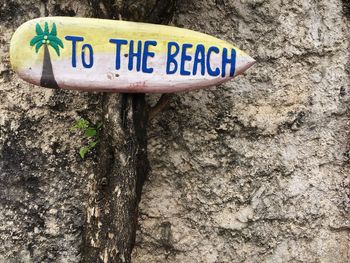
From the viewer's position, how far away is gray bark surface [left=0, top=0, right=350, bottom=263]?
1155 millimetres

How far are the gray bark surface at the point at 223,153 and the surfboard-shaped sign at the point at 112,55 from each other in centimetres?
16

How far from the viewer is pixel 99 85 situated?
99 cm

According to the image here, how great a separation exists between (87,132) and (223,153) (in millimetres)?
310

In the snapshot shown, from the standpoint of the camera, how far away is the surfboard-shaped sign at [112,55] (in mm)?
965

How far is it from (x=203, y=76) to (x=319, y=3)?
0.39m

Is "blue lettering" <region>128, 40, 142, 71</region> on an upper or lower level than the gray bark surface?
upper

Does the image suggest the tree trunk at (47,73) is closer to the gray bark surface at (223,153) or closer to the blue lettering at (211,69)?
the gray bark surface at (223,153)

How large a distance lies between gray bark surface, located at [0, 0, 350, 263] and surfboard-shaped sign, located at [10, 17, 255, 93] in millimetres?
164

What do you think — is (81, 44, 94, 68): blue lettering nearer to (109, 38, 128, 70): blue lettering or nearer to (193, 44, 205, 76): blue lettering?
(109, 38, 128, 70): blue lettering

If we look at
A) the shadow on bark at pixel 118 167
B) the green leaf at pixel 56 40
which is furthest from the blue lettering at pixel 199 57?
the green leaf at pixel 56 40

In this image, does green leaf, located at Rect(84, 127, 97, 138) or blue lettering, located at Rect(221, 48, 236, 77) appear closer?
blue lettering, located at Rect(221, 48, 236, 77)

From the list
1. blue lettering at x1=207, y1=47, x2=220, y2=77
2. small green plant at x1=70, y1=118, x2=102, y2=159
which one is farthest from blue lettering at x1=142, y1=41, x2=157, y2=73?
small green plant at x1=70, y1=118, x2=102, y2=159

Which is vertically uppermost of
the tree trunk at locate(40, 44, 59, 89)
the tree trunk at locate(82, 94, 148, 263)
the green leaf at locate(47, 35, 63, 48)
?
the green leaf at locate(47, 35, 63, 48)

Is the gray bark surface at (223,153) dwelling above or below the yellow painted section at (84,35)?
below
